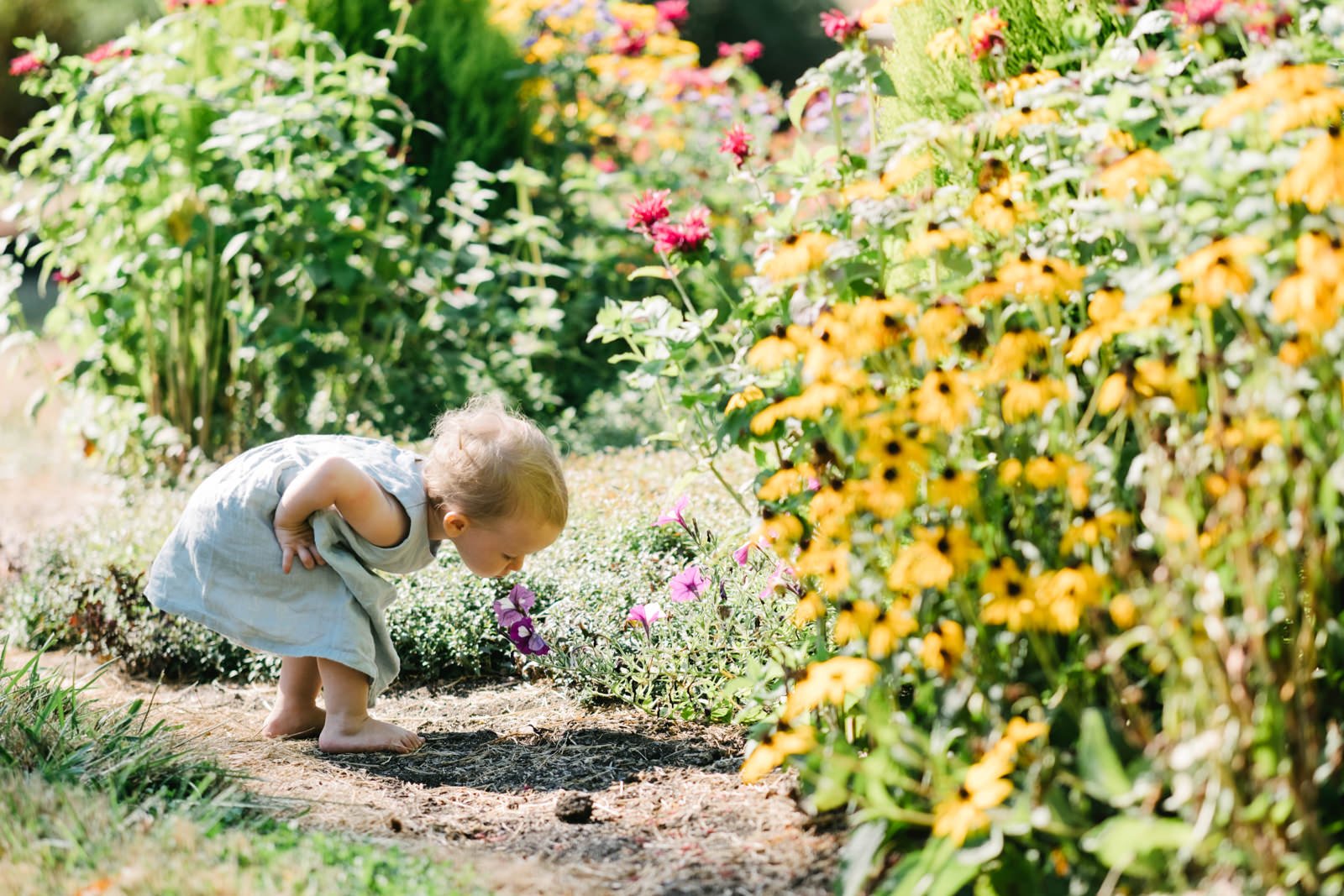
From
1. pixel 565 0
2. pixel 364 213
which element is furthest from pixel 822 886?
pixel 565 0

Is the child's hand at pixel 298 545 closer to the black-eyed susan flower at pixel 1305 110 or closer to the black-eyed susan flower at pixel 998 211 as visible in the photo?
the black-eyed susan flower at pixel 998 211

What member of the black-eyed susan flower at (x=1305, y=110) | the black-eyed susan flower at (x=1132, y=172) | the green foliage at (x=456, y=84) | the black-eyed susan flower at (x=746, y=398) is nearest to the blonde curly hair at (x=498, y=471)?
the black-eyed susan flower at (x=746, y=398)

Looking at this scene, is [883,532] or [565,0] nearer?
[883,532]

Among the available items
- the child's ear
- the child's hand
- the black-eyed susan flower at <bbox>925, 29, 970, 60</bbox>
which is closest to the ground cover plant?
the child's hand

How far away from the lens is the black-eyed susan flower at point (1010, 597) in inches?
70.5

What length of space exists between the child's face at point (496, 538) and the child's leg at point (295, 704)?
484 mm

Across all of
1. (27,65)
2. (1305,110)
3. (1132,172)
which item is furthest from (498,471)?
(27,65)

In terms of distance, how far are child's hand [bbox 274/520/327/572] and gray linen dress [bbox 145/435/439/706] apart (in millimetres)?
30

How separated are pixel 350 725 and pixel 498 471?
69 centimetres

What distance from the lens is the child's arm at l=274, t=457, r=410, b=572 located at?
293 centimetres

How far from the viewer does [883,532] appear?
82.0 inches

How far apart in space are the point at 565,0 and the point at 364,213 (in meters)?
2.10

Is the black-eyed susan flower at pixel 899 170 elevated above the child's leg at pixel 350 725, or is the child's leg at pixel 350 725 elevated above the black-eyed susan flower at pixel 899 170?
the black-eyed susan flower at pixel 899 170

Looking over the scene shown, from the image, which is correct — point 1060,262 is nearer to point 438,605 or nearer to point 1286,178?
point 1286,178
